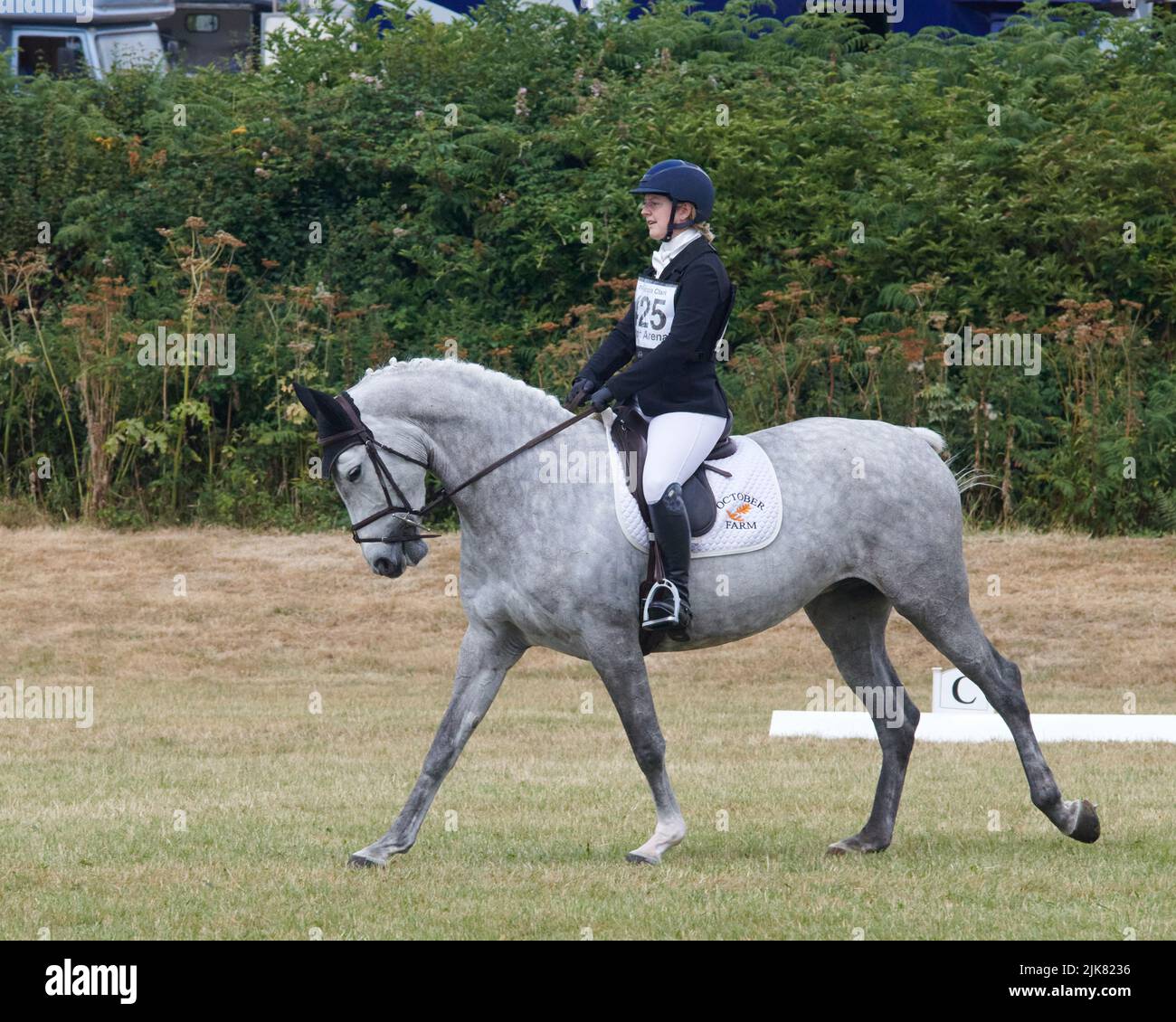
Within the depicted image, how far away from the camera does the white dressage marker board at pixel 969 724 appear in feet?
37.2

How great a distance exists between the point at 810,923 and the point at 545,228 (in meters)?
13.9

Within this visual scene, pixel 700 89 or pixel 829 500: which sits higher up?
pixel 700 89

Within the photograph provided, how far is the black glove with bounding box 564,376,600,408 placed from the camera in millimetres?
7793

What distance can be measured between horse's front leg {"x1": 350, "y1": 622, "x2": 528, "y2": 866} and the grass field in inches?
6.4

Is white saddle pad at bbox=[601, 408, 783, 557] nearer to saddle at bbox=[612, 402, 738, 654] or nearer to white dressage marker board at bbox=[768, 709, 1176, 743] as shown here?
saddle at bbox=[612, 402, 738, 654]

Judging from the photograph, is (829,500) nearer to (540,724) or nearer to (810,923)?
(810,923)

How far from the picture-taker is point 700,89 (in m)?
20.5

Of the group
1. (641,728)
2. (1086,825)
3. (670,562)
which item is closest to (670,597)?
(670,562)

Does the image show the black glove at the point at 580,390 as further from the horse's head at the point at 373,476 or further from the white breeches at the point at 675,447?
the horse's head at the point at 373,476

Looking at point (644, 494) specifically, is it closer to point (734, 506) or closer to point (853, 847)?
point (734, 506)

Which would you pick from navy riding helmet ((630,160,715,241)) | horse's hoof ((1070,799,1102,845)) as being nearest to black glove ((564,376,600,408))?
navy riding helmet ((630,160,715,241))

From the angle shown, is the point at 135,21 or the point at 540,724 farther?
the point at 135,21

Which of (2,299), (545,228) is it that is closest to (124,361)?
(2,299)

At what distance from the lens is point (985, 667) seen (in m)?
8.13
